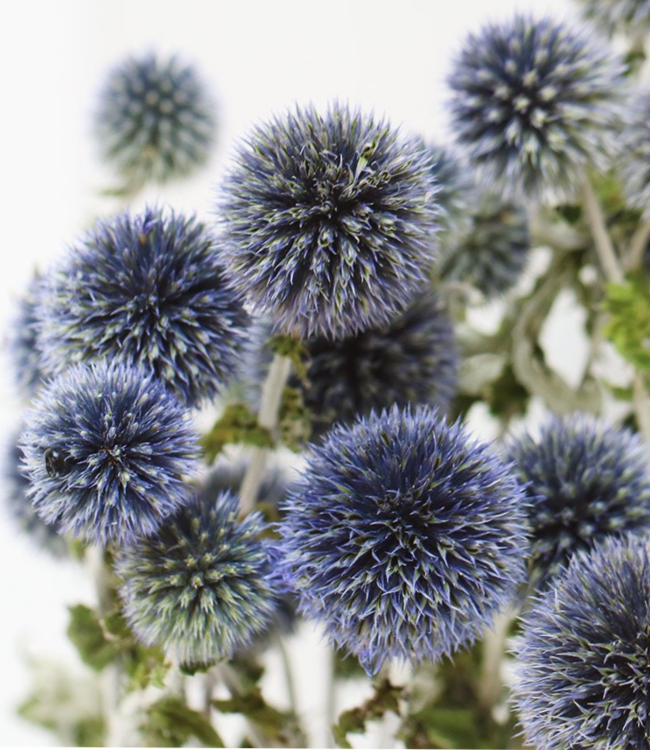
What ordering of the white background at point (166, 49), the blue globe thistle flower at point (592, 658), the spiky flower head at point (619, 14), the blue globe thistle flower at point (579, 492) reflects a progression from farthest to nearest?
the white background at point (166, 49) → the spiky flower head at point (619, 14) → the blue globe thistle flower at point (579, 492) → the blue globe thistle flower at point (592, 658)

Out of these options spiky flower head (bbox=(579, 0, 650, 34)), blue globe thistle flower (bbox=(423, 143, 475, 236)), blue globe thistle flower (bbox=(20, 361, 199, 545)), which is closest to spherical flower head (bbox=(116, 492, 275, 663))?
blue globe thistle flower (bbox=(20, 361, 199, 545))

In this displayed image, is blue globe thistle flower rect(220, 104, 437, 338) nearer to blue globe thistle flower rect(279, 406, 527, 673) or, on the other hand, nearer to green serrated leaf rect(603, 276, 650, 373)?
blue globe thistle flower rect(279, 406, 527, 673)

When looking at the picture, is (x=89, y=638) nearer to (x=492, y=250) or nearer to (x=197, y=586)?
(x=197, y=586)

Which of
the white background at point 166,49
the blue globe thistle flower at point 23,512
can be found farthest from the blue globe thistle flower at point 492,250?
the white background at point 166,49

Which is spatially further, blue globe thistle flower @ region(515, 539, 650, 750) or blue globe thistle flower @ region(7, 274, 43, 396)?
blue globe thistle flower @ region(7, 274, 43, 396)

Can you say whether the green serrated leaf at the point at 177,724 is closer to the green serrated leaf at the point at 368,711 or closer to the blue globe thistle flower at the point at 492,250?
the green serrated leaf at the point at 368,711
